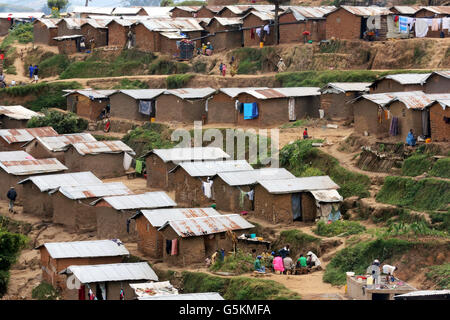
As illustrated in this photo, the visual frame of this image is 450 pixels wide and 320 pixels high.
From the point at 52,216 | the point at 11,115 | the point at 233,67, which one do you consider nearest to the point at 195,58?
the point at 233,67

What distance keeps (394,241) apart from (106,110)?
24777 mm

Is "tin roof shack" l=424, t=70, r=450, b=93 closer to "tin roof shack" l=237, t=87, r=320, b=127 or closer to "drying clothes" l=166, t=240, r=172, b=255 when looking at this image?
"tin roof shack" l=237, t=87, r=320, b=127

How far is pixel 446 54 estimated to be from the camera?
43438 mm

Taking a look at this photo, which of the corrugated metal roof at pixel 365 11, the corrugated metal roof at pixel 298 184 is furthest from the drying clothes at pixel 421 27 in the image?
the corrugated metal roof at pixel 298 184

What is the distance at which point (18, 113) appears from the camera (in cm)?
4738

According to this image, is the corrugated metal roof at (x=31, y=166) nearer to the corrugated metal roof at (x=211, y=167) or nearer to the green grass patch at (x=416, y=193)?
the corrugated metal roof at (x=211, y=167)

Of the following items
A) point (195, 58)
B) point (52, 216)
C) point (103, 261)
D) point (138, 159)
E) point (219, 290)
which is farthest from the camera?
point (195, 58)

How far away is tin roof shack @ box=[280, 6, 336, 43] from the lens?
49.3 metres

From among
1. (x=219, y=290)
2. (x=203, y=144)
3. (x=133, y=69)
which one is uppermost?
(x=133, y=69)

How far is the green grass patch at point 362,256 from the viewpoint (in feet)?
82.6

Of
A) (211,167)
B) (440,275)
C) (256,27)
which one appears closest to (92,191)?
(211,167)

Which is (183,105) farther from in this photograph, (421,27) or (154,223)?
(154,223)

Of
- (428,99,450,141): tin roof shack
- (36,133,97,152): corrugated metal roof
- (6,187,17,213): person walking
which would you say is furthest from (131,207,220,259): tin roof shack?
(36,133,97,152): corrugated metal roof

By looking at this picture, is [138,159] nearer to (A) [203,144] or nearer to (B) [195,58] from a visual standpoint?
(A) [203,144]
